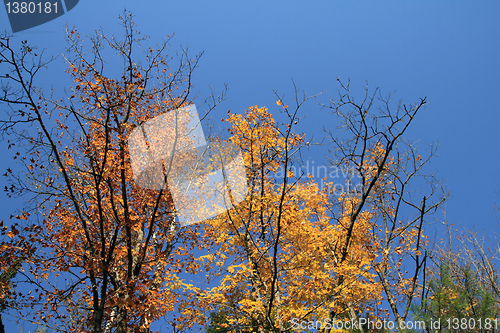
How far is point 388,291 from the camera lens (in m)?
9.83

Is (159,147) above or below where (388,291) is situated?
above

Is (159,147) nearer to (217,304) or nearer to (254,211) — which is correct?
(254,211)

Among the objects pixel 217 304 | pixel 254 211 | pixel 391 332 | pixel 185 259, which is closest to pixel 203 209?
pixel 185 259

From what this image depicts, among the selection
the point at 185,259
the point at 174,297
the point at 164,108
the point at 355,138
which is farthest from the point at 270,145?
the point at 174,297

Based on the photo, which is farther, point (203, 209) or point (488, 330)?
point (203, 209)

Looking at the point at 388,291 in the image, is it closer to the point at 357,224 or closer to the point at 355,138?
the point at 357,224

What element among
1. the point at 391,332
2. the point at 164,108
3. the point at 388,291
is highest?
the point at 164,108

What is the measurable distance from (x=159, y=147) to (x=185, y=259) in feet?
13.6

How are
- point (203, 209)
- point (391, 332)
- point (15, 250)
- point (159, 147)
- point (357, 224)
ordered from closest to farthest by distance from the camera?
point (391, 332)
point (15, 250)
point (159, 147)
point (203, 209)
point (357, 224)

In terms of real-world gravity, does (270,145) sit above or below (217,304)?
above

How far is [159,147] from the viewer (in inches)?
372

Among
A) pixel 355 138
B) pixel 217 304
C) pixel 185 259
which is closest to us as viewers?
pixel 355 138

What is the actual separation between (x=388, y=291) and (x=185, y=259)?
7.17 metres

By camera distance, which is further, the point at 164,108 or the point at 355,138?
the point at 164,108
